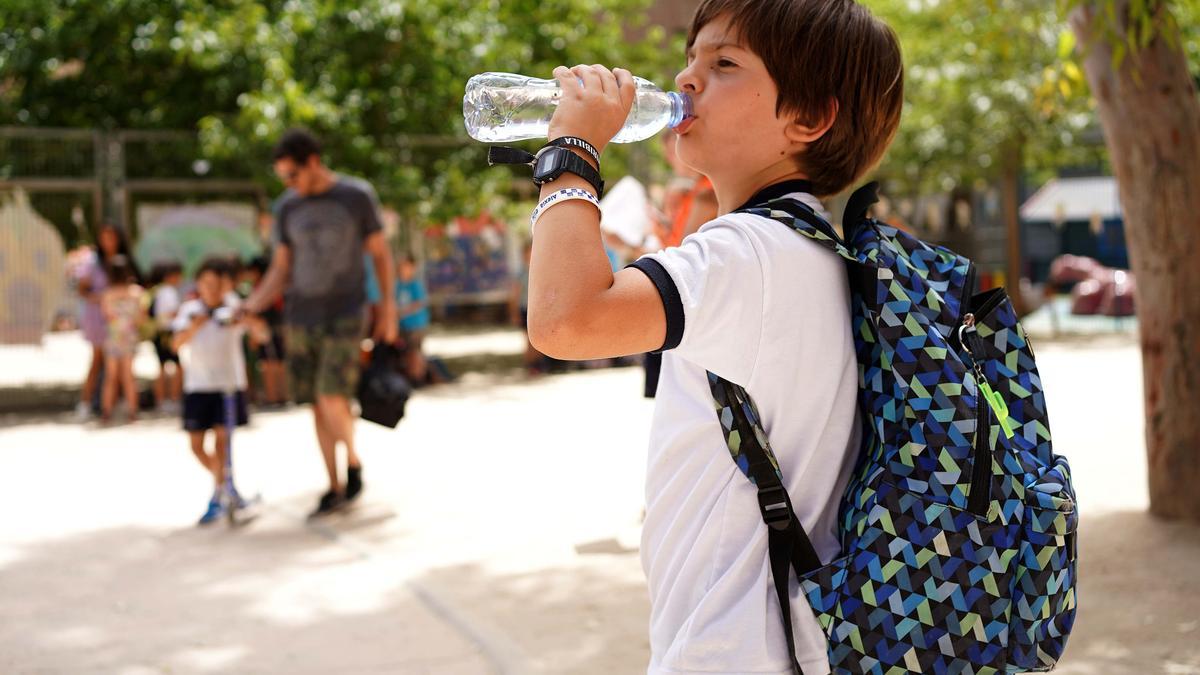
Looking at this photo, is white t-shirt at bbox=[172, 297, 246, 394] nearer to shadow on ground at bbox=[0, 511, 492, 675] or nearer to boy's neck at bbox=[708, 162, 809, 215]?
shadow on ground at bbox=[0, 511, 492, 675]

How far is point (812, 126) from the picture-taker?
1814 millimetres

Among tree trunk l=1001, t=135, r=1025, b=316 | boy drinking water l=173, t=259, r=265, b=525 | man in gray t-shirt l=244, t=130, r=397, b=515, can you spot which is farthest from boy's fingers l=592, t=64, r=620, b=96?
tree trunk l=1001, t=135, r=1025, b=316

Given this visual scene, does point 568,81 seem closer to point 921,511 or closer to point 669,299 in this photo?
point 669,299

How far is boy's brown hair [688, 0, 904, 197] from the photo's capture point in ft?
5.80

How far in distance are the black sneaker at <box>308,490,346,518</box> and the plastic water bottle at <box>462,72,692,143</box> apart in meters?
5.27

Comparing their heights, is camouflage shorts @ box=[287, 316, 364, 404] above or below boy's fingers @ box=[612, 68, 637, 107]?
below

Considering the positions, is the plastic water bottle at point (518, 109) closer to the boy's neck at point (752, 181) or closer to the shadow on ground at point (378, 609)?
the boy's neck at point (752, 181)

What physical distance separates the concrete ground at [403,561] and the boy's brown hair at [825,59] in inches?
110

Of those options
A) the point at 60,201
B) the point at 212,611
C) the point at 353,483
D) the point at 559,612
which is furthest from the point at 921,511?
the point at 60,201

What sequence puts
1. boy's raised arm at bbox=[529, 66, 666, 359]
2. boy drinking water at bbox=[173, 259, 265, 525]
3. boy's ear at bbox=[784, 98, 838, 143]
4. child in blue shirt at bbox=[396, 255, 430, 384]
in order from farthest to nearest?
1. child in blue shirt at bbox=[396, 255, 430, 384]
2. boy drinking water at bbox=[173, 259, 265, 525]
3. boy's ear at bbox=[784, 98, 838, 143]
4. boy's raised arm at bbox=[529, 66, 666, 359]

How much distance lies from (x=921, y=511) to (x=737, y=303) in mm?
364

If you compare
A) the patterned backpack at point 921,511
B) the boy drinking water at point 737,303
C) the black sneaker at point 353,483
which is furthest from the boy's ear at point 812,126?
the black sneaker at point 353,483

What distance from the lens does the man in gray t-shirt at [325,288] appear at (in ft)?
23.1

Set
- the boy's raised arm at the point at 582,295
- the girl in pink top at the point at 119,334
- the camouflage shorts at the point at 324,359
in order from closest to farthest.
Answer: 1. the boy's raised arm at the point at 582,295
2. the camouflage shorts at the point at 324,359
3. the girl in pink top at the point at 119,334
